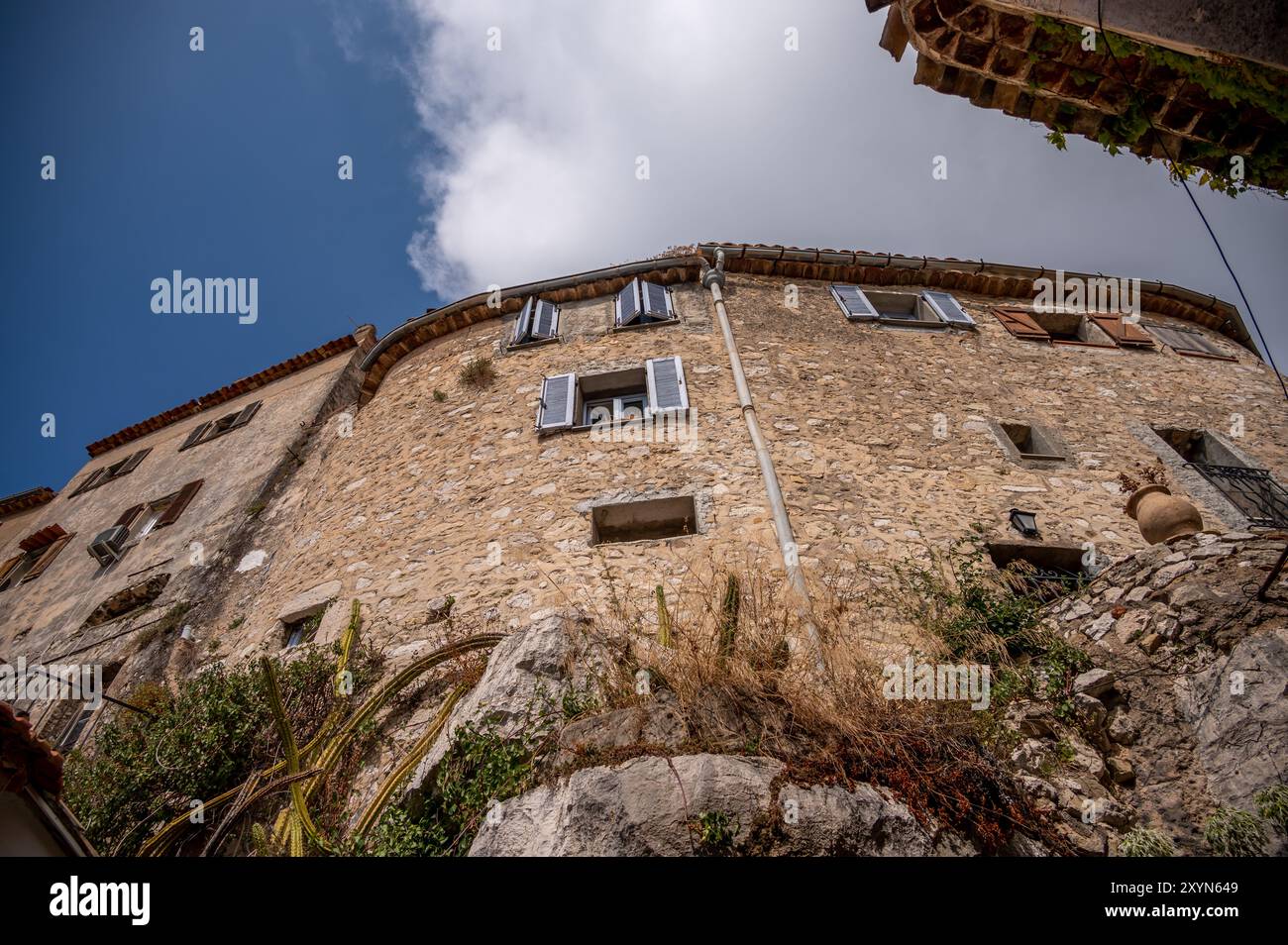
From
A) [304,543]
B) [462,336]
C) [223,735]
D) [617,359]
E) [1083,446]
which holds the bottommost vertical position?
[223,735]

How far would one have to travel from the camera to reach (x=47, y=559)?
38.1 ft

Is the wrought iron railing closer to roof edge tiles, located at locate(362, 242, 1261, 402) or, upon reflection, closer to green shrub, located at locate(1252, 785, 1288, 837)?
roof edge tiles, located at locate(362, 242, 1261, 402)

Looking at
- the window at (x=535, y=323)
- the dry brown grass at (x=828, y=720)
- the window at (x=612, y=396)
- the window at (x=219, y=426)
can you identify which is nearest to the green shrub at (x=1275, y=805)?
the dry brown grass at (x=828, y=720)

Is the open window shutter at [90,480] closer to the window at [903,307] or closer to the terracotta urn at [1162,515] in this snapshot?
the window at [903,307]

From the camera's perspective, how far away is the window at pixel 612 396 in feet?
26.9

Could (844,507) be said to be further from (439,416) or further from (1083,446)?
(439,416)

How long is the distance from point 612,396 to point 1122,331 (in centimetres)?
811

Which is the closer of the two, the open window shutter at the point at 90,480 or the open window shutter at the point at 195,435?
the open window shutter at the point at 195,435

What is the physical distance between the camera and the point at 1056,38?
4.08 meters

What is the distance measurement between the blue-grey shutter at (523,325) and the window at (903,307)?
15.5 feet
